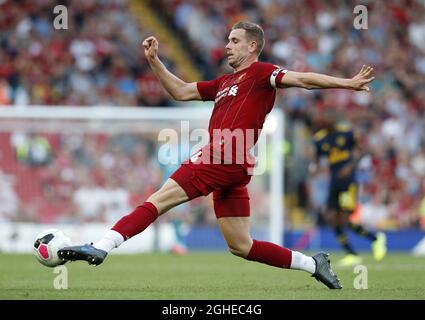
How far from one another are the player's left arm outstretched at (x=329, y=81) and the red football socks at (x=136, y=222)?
158cm

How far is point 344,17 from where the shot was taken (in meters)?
22.8

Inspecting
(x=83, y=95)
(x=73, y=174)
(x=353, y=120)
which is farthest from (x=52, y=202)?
(x=353, y=120)

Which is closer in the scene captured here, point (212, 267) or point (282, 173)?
point (212, 267)

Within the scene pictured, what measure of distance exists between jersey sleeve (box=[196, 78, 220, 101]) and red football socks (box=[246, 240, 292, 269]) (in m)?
1.40

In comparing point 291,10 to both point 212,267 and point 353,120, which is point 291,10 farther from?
point 212,267

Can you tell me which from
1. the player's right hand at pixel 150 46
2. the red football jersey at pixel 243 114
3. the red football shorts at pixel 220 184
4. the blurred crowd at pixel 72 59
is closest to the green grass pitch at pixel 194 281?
the red football shorts at pixel 220 184

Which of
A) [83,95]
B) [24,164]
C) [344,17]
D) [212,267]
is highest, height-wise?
[344,17]

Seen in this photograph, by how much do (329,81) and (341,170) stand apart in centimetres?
719

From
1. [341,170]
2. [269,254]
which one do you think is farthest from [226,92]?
[341,170]

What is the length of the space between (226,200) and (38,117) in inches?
368

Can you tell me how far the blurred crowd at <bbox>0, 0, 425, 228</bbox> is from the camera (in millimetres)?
19781

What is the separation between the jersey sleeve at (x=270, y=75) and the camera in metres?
8.31

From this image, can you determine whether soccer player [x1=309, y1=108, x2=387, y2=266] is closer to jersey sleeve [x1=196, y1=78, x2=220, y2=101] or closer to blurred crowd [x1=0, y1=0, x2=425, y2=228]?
blurred crowd [x1=0, y1=0, x2=425, y2=228]

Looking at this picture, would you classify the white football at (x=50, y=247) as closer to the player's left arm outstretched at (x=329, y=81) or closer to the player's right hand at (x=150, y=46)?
the player's right hand at (x=150, y=46)
